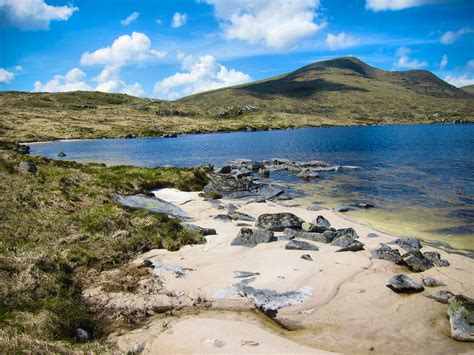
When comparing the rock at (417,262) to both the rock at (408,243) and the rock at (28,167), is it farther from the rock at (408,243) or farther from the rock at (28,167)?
the rock at (28,167)

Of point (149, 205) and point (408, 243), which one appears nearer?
point (408, 243)

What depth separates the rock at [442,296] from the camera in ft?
40.2

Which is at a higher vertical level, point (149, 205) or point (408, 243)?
point (149, 205)

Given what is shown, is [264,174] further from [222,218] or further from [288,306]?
[288,306]

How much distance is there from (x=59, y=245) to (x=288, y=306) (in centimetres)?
1017

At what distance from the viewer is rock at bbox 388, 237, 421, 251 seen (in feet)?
60.2

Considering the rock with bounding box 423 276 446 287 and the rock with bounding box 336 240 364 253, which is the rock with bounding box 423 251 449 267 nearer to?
the rock with bounding box 423 276 446 287

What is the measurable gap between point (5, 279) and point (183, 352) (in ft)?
22.7

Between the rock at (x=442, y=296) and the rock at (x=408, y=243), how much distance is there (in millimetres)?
5753

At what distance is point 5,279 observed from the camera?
12125mm

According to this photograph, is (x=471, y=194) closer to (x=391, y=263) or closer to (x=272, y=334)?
(x=391, y=263)

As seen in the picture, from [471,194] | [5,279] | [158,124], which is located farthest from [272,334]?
[158,124]

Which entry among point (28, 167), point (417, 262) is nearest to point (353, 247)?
point (417, 262)

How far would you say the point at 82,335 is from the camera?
32.7ft
